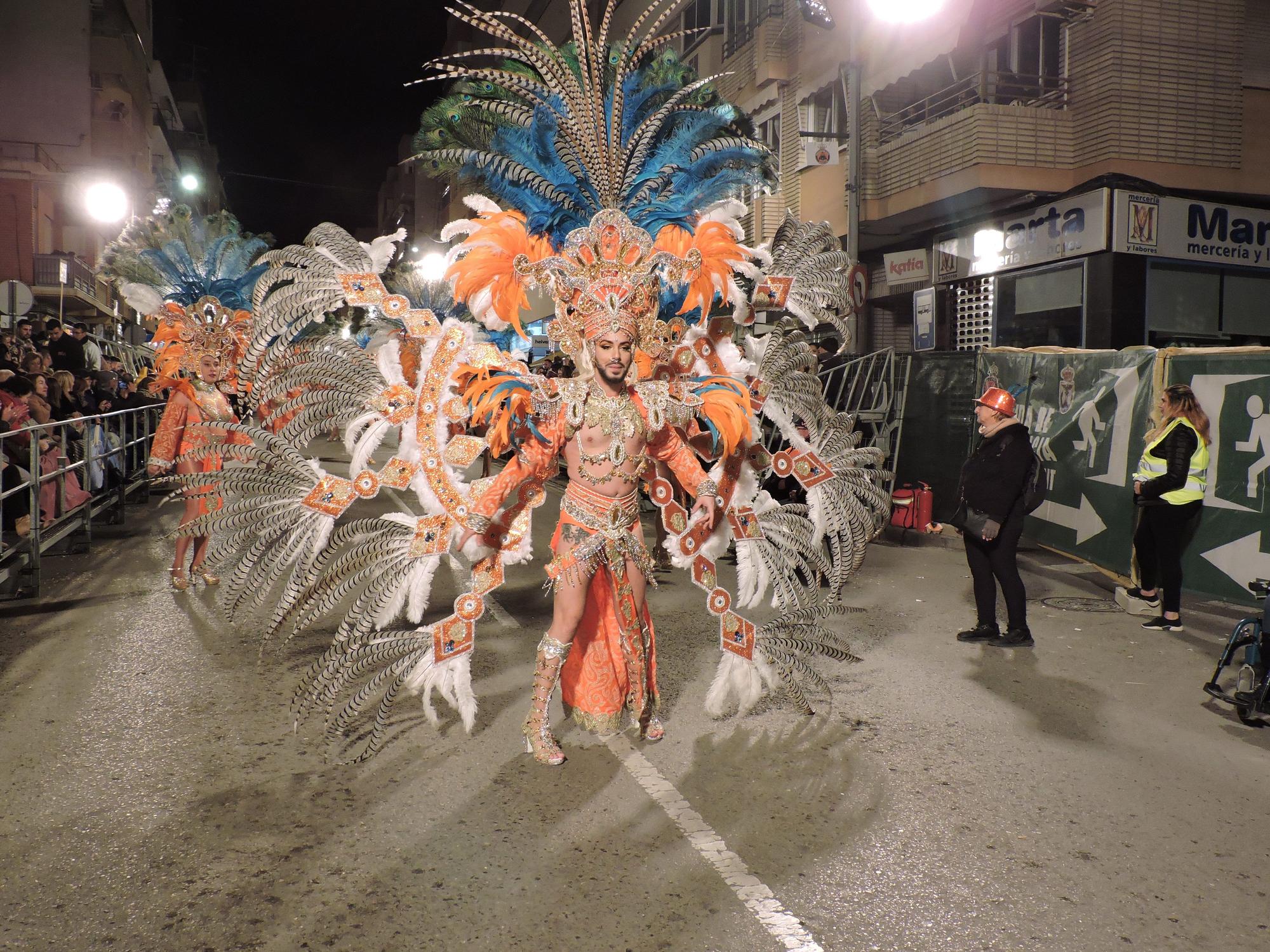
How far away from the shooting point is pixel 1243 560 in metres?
7.37

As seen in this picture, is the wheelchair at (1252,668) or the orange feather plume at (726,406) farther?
the wheelchair at (1252,668)

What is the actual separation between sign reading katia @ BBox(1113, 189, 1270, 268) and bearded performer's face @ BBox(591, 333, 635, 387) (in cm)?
1239

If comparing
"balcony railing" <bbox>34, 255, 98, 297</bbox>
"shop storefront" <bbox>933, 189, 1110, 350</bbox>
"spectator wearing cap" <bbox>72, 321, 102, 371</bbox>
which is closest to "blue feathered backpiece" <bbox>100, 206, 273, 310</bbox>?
"spectator wearing cap" <bbox>72, 321, 102, 371</bbox>

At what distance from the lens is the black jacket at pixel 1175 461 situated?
23.0 ft

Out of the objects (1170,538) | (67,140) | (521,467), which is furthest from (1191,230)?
(67,140)

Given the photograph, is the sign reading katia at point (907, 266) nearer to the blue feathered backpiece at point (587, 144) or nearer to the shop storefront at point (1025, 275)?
the shop storefront at point (1025, 275)

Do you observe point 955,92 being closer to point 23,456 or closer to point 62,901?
point 23,456

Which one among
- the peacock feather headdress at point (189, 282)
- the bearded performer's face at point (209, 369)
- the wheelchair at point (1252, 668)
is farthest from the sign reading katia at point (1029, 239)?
the bearded performer's face at point (209, 369)

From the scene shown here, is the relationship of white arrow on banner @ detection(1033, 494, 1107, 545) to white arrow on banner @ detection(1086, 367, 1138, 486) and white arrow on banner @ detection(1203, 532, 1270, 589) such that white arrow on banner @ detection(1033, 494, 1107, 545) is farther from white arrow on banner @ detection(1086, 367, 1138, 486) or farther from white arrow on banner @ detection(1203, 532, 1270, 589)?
white arrow on banner @ detection(1203, 532, 1270, 589)

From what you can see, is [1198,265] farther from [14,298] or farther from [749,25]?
[14,298]

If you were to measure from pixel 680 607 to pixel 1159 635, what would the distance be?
347 centimetres

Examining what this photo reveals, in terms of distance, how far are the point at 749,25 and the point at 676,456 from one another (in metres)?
20.5

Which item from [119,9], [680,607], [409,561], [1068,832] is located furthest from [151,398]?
[119,9]

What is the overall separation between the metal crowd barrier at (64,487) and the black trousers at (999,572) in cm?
684
